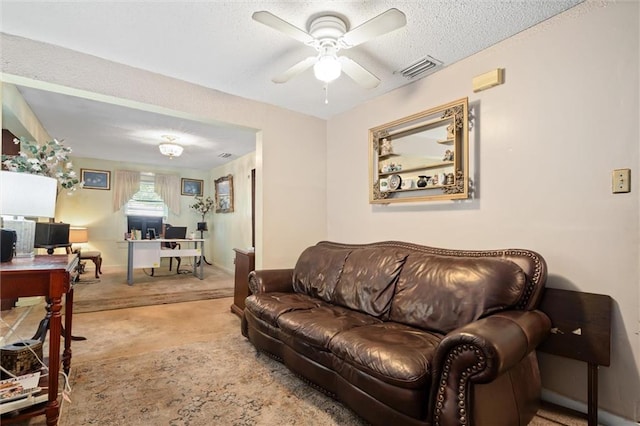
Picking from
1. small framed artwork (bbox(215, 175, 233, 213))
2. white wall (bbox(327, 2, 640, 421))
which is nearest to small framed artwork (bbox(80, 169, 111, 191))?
small framed artwork (bbox(215, 175, 233, 213))

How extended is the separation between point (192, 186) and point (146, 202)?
1.12 meters

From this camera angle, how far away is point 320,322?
6.53 feet

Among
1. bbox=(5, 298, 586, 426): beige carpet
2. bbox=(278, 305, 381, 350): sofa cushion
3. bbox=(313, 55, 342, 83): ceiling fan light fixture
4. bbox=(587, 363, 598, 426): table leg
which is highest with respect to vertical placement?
bbox=(313, 55, 342, 83): ceiling fan light fixture

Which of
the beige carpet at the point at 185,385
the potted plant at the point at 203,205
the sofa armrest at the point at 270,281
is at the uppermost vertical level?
the potted plant at the point at 203,205

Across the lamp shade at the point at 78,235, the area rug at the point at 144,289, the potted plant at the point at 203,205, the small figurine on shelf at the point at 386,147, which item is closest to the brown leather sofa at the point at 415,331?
the small figurine on shelf at the point at 386,147

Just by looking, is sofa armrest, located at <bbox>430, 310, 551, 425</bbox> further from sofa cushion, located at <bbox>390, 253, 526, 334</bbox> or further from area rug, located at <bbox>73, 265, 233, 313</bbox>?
area rug, located at <bbox>73, 265, 233, 313</bbox>

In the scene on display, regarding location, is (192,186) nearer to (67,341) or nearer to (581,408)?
(67,341)

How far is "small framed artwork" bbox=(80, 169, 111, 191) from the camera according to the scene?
263 inches

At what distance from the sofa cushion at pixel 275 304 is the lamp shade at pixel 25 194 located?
1.53m

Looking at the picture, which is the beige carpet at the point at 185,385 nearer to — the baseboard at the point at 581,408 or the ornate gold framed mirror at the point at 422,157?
the baseboard at the point at 581,408

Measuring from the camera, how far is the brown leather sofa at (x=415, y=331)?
4.25ft

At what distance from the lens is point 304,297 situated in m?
2.70

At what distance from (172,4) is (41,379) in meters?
2.31

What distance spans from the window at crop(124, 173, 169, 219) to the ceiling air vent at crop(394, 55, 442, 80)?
6.77 meters
